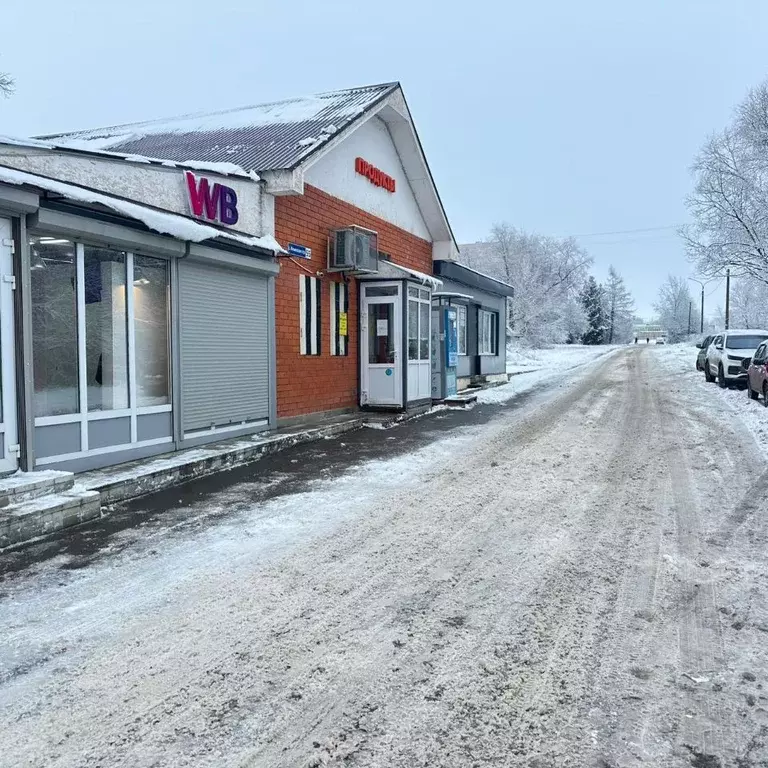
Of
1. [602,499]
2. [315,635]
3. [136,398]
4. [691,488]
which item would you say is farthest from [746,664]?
[136,398]

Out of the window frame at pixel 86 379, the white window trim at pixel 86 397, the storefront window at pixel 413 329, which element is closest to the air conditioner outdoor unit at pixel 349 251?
the storefront window at pixel 413 329

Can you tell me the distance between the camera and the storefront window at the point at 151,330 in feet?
26.7

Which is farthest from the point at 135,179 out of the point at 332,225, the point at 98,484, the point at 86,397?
the point at 332,225

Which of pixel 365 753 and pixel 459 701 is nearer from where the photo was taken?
pixel 365 753

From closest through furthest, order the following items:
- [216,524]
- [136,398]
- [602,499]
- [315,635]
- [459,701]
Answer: [459,701], [315,635], [216,524], [602,499], [136,398]

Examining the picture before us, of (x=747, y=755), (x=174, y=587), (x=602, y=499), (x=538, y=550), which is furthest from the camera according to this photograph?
(x=602, y=499)

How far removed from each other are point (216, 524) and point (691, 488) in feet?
16.8

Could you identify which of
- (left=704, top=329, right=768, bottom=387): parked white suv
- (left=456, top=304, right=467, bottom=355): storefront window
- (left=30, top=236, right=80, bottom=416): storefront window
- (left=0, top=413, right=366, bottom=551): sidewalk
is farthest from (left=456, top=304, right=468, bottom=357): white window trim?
(left=30, top=236, right=80, bottom=416): storefront window

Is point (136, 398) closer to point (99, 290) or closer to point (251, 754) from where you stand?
point (99, 290)

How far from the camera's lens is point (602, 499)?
6.65 meters

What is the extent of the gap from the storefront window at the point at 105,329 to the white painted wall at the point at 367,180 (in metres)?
5.32

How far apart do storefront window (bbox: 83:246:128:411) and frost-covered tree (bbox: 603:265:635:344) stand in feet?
303

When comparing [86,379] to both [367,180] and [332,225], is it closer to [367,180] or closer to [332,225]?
[332,225]

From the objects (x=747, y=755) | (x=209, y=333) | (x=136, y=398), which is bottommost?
(x=747, y=755)
